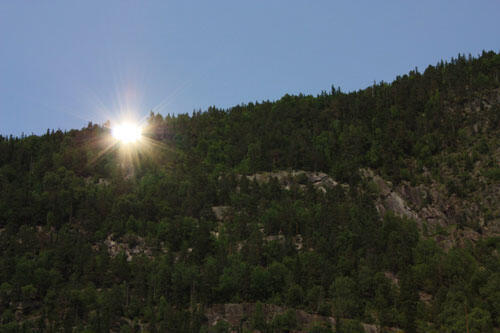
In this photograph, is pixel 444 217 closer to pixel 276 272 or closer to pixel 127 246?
pixel 276 272

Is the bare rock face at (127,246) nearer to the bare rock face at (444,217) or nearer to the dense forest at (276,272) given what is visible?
the dense forest at (276,272)

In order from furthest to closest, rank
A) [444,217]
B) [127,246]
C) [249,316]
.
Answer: [444,217] → [127,246] → [249,316]

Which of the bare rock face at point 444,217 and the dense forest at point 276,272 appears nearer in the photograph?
the dense forest at point 276,272

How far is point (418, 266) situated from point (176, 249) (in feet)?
272

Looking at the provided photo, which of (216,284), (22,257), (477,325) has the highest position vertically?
(22,257)

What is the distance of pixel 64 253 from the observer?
594ft

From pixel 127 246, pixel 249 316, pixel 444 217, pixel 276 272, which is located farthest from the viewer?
pixel 444 217

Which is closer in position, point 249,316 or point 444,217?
point 249,316

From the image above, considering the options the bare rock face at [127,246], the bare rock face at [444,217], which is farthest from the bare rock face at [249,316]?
the bare rock face at [444,217]

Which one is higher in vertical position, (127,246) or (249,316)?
(127,246)

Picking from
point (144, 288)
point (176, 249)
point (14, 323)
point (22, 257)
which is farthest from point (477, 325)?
point (22, 257)

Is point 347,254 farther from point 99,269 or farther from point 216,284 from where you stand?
point 99,269

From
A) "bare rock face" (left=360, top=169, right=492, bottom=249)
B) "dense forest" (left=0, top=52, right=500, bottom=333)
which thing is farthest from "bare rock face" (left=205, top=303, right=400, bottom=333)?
"bare rock face" (left=360, top=169, right=492, bottom=249)

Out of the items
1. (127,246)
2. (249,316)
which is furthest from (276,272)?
(127,246)
